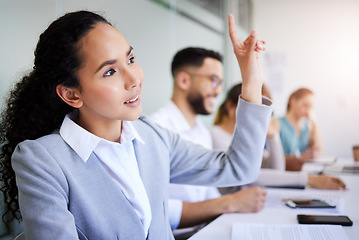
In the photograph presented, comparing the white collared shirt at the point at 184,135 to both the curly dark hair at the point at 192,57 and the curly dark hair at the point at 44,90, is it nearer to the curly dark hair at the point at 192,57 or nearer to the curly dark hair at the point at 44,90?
the curly dark hair at the point at 192,57

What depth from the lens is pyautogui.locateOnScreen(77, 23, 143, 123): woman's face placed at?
3.18ft

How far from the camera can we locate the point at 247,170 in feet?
3.93

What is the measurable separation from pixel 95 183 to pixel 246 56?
60 cm

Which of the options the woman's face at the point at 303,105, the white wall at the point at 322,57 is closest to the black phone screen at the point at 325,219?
the woman's face at the point at 303,105

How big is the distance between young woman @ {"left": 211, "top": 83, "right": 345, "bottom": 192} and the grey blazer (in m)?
0.76

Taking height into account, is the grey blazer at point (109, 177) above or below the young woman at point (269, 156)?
above

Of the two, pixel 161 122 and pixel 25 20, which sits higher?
pixel 25 20

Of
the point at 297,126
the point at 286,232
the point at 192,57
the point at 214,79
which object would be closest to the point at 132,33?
the point at 192,57

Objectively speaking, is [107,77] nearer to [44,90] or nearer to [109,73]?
[109,73]

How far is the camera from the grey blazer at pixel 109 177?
2.74 feet

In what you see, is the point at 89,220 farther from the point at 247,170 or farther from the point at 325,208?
the point at 325,208

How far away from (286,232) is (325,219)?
0.19 metres

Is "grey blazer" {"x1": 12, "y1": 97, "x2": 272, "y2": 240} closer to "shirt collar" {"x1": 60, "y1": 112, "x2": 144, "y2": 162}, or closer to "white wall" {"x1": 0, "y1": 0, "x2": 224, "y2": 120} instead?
"shirt collar" {"x1": 60, "y1": 112, "x2": 144, "y2": 162}

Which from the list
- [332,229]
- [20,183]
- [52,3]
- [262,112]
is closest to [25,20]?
[52,3]
